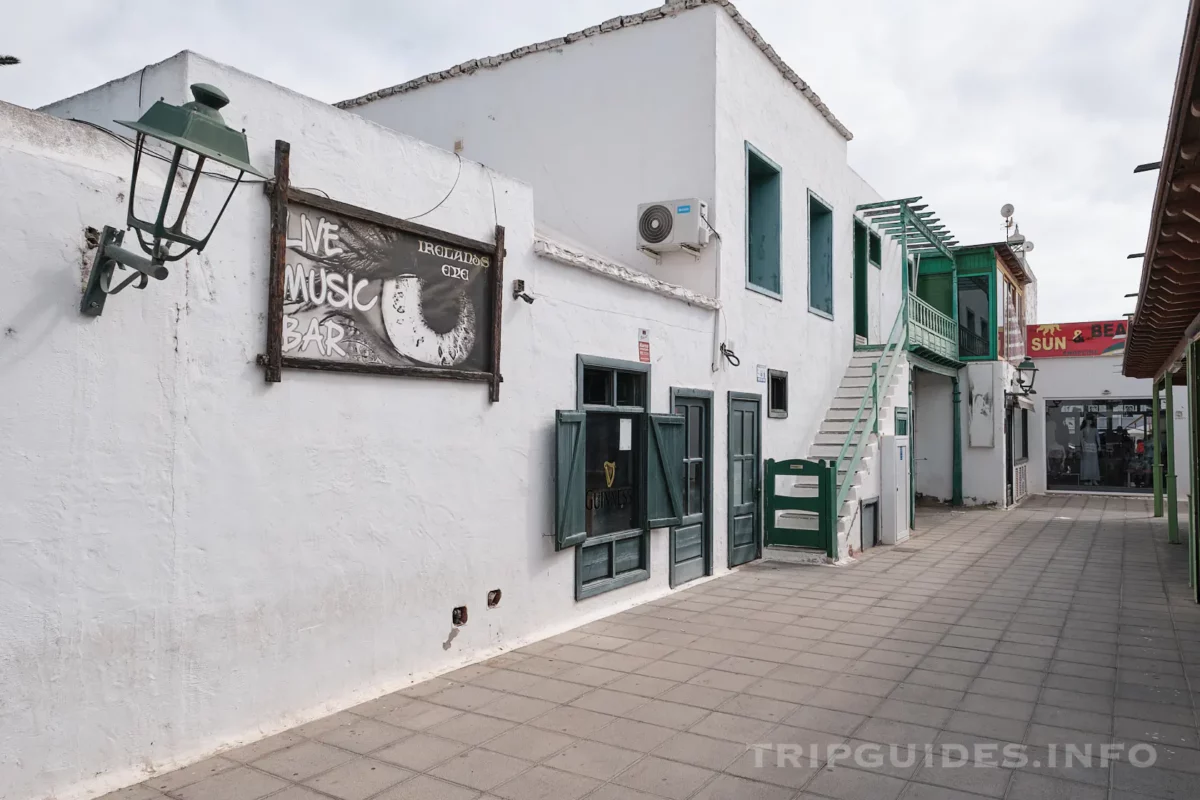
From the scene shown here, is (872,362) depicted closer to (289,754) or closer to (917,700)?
(917,700)

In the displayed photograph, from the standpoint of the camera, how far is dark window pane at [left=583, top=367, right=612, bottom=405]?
705 cm

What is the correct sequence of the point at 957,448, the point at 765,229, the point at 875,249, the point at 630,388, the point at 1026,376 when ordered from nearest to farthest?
the point at 630,388, the point at 765,229, the point at 875,249, the point at 957,448, the point at 1026,376

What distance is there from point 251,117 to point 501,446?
266 cm

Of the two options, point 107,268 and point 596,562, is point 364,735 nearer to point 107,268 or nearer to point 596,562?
point 107,268

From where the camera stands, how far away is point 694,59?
8969mm

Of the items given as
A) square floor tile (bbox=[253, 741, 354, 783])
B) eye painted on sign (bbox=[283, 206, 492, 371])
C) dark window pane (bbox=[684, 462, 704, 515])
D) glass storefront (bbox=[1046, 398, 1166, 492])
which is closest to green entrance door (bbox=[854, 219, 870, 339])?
dark window pane (bbox=[684, 462, 704, 515])

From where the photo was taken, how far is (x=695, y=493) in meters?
8.55

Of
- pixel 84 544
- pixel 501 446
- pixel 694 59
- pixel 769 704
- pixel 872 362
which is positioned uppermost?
pixel 694 59

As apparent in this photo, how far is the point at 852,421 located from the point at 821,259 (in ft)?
7.88

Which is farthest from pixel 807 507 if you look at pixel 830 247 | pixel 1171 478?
pixel 1171 478


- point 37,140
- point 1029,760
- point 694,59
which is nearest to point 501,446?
point 37,140

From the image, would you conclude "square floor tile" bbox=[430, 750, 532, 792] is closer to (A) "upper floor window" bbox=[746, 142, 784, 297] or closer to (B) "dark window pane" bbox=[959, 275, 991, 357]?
(A) "upper floor window" bbox=[746, 142, 784, 297]

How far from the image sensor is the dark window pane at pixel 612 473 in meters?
7.02

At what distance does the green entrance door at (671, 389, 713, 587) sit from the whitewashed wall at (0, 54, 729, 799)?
2.50m
